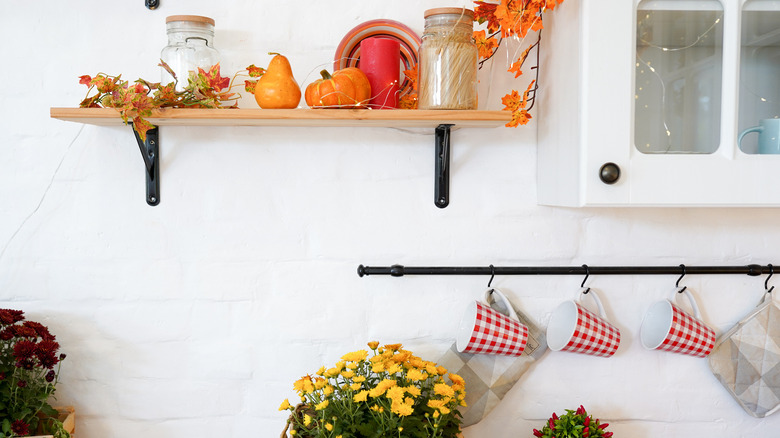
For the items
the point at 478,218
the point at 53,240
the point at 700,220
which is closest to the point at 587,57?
the point at 478,218

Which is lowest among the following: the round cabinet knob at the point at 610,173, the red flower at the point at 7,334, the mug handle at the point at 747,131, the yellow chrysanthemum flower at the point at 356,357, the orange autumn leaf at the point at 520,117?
the yellow chrysanthemum flower at the point at 356,357

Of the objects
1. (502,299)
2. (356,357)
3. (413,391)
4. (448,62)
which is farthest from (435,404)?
(448,62)

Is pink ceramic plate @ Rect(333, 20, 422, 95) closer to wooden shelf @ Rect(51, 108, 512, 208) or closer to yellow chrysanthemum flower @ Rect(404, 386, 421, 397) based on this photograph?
wooden shelf @ Rect(51, 108, 512, 208)

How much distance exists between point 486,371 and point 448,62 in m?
0.62

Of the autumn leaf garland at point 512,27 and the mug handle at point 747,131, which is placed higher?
the autumn leaf garland at point 512,27

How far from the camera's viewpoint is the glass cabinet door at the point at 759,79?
1018 mm

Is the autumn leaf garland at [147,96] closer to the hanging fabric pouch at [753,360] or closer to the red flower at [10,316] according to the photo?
the red flower at [10,316]

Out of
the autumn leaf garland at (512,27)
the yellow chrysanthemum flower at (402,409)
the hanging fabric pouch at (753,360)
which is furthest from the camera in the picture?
the hanging fabric pouch at (753,360)

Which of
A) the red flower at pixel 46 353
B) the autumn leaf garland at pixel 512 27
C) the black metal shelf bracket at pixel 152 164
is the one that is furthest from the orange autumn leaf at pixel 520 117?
the red flower at pixel 46 353

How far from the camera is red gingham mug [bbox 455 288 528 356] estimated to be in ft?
3.84

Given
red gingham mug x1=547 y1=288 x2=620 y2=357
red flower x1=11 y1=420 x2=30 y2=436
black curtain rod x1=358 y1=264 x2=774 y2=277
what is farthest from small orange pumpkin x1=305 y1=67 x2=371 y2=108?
red flower x1=11 y1=420 x2=30 y2=436

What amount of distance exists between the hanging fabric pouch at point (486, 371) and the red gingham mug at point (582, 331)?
0.21 ft

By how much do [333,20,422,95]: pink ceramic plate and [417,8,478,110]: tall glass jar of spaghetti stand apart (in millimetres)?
116

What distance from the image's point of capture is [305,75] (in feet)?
3.98
